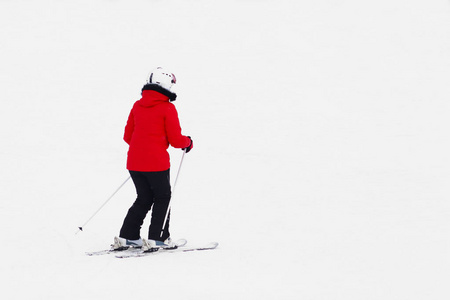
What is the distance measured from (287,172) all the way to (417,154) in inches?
99.6

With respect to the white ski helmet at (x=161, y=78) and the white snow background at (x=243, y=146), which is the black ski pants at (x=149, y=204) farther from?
the white ski helmet at (x=161, y=78)

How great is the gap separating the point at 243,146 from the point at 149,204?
5.91m

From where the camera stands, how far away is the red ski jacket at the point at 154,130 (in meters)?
4.96

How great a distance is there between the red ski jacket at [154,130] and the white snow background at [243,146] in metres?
0.82

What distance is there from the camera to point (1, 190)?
7750mm

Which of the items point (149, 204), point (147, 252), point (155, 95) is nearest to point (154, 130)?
point (155, 95)

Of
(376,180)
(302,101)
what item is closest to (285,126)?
(302,101)

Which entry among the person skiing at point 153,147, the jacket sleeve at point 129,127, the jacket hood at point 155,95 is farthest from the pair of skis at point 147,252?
the jacket hood at point 155,95

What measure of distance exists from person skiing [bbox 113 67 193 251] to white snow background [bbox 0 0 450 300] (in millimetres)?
372

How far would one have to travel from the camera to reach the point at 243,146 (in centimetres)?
1110

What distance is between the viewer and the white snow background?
468 cm

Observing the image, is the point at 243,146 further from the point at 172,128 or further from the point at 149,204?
the point at 172,128

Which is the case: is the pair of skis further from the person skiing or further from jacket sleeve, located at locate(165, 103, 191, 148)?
jacket sleeve, located at locate(165, 103, 191, 148)

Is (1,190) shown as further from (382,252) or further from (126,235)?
(382,252)
